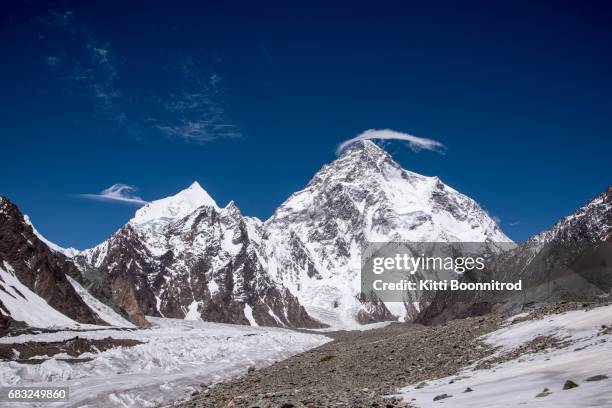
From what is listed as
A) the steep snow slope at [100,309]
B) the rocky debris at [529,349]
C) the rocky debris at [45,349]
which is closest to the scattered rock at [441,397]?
the rocky debris at [529,349]

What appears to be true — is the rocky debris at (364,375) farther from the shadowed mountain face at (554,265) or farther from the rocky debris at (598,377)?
the shadowed mountain face at (554,265)

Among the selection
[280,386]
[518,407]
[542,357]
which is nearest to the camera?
[518,407]

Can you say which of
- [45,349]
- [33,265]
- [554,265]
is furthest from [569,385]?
[554,265]

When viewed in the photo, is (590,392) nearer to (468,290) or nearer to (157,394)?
(157,394)

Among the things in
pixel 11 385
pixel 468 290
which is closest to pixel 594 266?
pixel 468 290

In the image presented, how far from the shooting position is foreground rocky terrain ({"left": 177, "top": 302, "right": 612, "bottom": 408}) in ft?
58.2

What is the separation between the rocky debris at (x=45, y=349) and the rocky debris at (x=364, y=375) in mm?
24642

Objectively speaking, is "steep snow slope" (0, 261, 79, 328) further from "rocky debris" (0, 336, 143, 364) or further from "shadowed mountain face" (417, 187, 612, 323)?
"shadowed mountain face" (417, 187, 612, 323)

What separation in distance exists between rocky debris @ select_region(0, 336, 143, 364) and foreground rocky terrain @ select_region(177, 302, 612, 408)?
24684 millimetres

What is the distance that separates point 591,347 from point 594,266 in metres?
89.1

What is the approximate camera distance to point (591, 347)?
18.1 m

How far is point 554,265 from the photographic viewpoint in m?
128

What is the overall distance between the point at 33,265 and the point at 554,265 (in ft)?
380

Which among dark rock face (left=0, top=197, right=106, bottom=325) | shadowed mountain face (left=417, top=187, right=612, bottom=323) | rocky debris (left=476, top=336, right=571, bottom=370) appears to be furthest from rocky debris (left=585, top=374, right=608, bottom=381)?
dark rock face (left=0, top=197, right=106, bottom=325)
